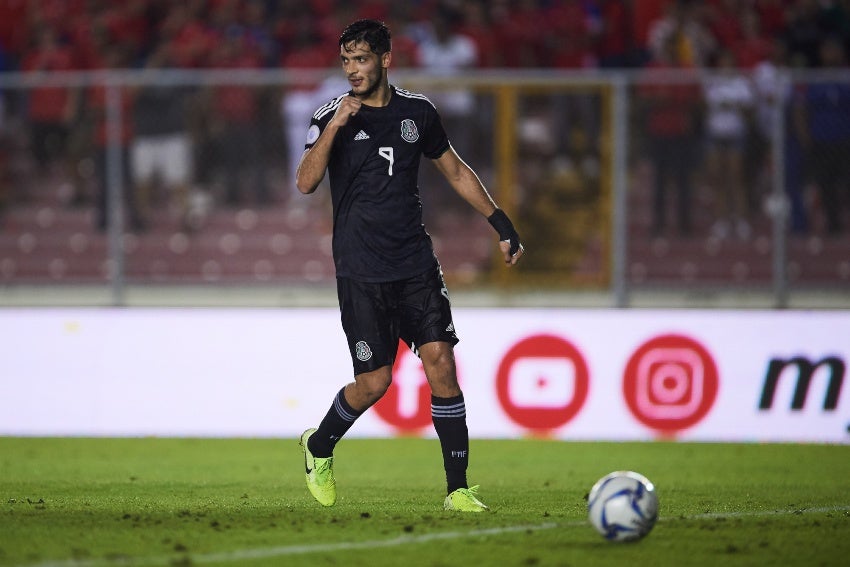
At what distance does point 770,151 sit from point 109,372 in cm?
549

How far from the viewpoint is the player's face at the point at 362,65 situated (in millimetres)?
6777

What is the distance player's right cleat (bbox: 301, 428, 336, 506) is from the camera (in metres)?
7.23

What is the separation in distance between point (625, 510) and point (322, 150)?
223 centimetres

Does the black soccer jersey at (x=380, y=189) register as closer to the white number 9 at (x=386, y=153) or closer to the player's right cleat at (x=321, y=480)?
the white number 9 at (x=386, y=153)

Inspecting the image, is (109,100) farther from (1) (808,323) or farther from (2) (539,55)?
(1) (808,323)

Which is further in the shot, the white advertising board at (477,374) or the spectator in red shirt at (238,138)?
the spectator in red shirt at (238,138)

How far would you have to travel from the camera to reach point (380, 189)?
23.2 feet

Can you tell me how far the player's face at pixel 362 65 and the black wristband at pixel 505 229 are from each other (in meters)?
0.99

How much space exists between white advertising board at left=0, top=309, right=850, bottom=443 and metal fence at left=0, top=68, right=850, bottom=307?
0.90m

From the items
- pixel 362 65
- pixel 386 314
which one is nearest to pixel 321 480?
pixel 386 314

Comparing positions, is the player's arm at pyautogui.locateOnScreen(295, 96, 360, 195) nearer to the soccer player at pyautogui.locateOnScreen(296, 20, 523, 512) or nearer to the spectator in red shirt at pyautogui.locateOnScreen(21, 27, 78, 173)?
the soccer player at pyautogui.locateOnScreen(296, 20, 523, 512)

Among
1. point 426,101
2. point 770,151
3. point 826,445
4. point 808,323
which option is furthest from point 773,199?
point 426,101

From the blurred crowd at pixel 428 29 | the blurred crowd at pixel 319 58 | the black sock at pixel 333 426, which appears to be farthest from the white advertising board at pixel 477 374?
the blurred crowd at pixel 428 29

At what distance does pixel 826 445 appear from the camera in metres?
10.1
